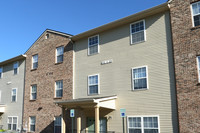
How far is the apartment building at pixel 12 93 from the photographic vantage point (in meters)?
26.0

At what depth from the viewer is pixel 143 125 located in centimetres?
1462

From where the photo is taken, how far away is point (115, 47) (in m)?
17.4

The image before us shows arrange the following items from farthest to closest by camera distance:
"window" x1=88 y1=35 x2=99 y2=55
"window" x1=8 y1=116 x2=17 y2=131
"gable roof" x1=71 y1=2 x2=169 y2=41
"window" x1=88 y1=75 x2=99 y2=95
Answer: "window" x1=8 y1=116 x2=17 y2=131, "window" x1=88 y1=35 x2=99 y2=55, "window" x1=88 y1=75 x2=99 y2=95, "gable roof" x1=71 y1=2 x2=169 y2=41

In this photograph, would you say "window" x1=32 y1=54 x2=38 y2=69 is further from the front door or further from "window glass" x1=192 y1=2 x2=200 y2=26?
"window glass" x1=192 y1=2 x2=200 y2=26

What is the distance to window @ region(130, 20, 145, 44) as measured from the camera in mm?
15928

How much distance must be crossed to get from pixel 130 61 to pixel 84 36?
5.46 m

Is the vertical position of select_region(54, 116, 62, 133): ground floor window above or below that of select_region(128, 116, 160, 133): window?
below

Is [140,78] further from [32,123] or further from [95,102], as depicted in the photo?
[32,123]

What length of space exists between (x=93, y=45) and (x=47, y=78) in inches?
261

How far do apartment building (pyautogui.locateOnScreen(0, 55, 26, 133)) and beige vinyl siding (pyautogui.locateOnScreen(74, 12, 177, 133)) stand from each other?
10050 mm

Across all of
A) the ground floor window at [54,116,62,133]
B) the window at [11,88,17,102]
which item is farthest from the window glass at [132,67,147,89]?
the window at [11,88,17,102]

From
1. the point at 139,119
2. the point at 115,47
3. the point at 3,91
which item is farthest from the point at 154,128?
the point at 3,91

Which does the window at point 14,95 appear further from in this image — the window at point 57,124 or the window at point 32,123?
the window at point 57,124

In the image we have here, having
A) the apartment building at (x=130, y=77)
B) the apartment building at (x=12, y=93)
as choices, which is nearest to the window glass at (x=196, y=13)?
the apartment building at (x=130, y=77)
